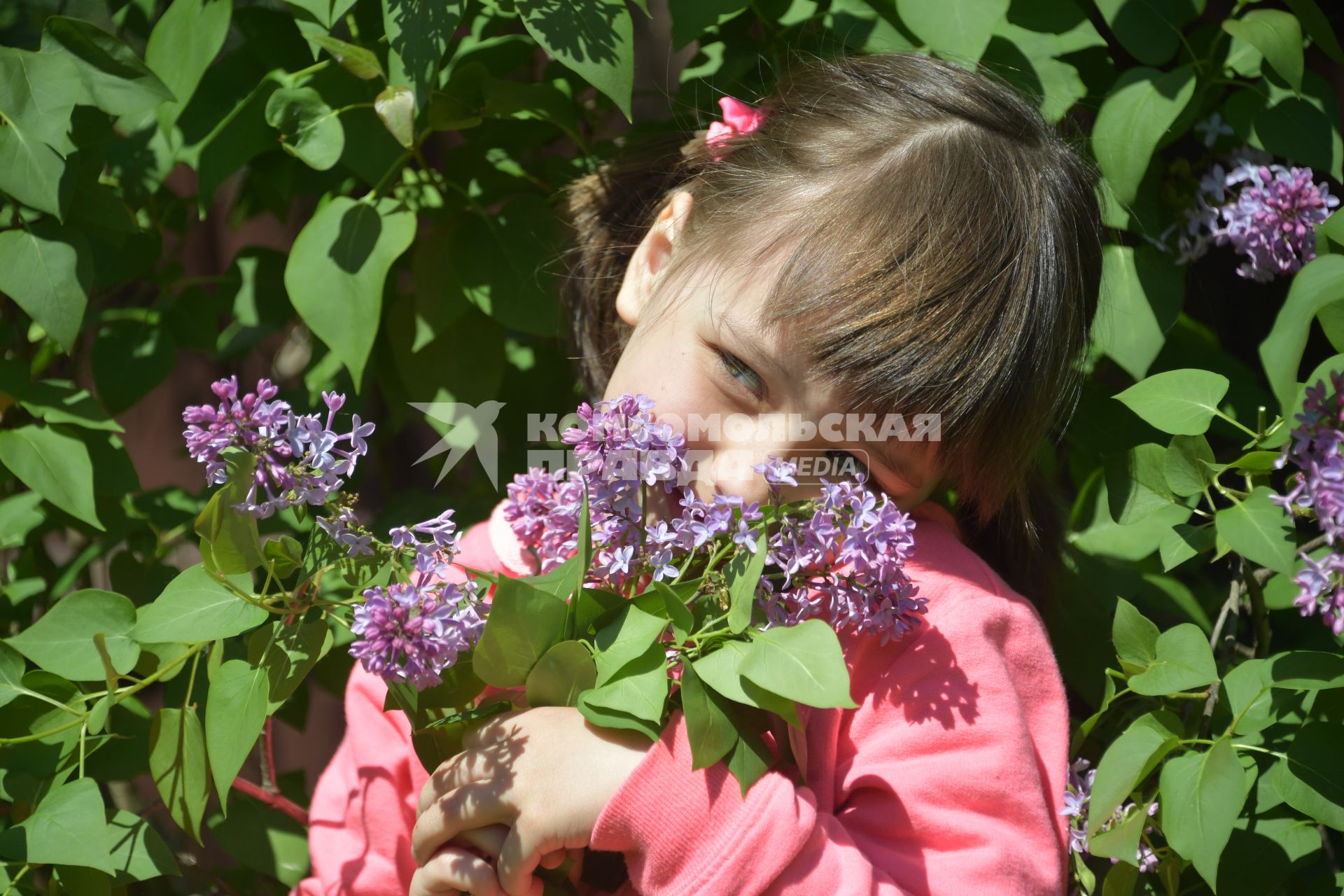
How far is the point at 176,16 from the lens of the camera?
1.14m

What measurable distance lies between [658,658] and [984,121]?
547mm

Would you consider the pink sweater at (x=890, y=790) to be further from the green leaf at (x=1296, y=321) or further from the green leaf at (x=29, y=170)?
the green leaf at (x=29, y=170)

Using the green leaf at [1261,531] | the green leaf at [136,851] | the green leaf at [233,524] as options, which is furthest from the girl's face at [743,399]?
the green leaf at [136,851]

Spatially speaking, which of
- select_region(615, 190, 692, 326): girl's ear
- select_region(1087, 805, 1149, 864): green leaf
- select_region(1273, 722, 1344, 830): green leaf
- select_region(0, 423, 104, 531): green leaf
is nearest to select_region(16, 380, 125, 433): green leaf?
select_region(0, 423, 104, 531): green leaf

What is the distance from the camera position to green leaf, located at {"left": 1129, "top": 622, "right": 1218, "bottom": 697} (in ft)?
3.06

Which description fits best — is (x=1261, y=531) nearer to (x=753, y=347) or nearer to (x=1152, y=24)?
(x=753, y=347)

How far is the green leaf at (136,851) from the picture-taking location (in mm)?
967

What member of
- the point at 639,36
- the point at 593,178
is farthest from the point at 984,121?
the point at 639,36

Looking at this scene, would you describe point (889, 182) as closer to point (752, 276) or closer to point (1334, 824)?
point (752, 276)

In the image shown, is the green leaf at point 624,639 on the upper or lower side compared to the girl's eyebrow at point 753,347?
lower

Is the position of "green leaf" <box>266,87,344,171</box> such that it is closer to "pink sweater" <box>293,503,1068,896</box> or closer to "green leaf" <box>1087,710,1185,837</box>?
"pink sweater" <box>293,503,1068,896</box>

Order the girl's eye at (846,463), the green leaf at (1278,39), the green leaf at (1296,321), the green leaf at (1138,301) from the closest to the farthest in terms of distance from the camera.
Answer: the green leaf at (1296,321)
the girl's eye at (846,463)
the green leaf at (1278,39)
the green leaf at (1138,301)

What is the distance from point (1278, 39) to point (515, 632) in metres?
0.86

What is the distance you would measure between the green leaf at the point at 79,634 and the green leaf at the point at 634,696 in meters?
0.39
